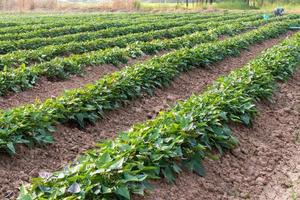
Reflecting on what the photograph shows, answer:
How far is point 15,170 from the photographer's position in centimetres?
514

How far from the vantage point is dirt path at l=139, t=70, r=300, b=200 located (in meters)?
4.70

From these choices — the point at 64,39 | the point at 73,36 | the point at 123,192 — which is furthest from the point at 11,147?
the point at 73,36

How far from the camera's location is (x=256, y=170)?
5559 millimetres

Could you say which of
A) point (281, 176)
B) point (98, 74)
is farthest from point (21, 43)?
point (281, 176)

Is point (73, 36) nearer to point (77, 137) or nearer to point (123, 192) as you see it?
point (77, 137)

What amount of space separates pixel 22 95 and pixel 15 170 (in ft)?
10.3

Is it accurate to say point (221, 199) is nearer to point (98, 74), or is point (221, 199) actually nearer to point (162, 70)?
point (162, 70)

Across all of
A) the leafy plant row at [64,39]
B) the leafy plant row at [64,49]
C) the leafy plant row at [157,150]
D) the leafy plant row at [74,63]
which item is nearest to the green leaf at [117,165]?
the leafy plant row at [157,150]

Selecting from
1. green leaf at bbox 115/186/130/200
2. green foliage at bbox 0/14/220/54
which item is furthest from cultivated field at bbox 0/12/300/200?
green foliage at bbox 0/14/220/54

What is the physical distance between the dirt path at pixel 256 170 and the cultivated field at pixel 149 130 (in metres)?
0.01

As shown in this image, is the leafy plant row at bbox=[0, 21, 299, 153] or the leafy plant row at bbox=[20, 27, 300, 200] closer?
the leafy plant row at bbox=[20, 27, 300, 200]

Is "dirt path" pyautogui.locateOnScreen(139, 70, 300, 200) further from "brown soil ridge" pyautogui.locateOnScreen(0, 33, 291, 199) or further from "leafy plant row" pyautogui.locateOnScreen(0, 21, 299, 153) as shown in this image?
"leafy plant row" pyautogui.locateOnScreen(0, 21, 299, 153)

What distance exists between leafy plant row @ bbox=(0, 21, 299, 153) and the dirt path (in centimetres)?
192

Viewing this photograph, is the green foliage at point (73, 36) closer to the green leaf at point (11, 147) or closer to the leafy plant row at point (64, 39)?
the leafy plant row at point (64, 39)
